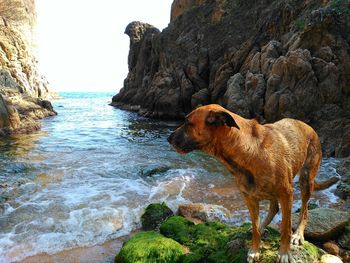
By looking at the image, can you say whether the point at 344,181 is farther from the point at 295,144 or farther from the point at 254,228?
the point at 254,228

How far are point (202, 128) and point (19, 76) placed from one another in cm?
6061

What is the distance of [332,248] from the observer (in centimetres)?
538

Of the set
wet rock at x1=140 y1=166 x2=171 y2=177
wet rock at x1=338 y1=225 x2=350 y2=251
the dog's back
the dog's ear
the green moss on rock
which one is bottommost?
wet rock at x1=140 y1=166 x2=171 y2=177

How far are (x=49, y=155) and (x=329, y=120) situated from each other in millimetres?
A: 14909

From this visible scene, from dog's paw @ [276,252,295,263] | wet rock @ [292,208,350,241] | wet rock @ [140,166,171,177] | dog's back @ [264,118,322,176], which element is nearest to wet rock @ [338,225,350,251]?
wet rock @ [292,208,350,241]

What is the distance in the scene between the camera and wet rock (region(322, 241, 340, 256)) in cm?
532

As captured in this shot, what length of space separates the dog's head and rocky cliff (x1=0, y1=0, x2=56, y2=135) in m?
21.4

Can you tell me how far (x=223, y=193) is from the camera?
406 inches

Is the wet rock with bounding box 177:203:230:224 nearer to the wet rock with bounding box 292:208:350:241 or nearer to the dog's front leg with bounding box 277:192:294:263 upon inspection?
the wet rock with bounding box 292:208:350:241

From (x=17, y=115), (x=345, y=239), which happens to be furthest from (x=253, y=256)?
(x=17, y=115)

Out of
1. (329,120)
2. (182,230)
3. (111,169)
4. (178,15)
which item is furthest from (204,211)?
(178,15)

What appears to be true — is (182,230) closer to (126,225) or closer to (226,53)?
(126,225)

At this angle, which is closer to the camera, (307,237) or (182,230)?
(307,237)

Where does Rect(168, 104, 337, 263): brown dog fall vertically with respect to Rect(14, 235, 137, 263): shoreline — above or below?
above
